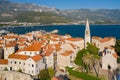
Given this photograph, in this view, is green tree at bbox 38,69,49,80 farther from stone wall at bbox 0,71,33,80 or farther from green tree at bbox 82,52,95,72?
green tree at bbox 82,52,95,72

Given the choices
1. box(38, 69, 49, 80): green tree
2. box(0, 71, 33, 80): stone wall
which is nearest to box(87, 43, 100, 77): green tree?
box(38, 69, 49, 80): green tree

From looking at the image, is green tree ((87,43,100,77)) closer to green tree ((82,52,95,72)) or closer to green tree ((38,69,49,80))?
green tree ((82,52,95,72))

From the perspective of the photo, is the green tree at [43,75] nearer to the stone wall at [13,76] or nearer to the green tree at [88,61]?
the stone wall at [13,76]

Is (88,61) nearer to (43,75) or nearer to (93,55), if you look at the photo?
(93,55)

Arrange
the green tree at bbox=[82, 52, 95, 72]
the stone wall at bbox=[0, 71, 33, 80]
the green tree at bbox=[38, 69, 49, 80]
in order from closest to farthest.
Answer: the stone wall at bbox=[0, 71, 33, 80] < the green tree at bbox=[38, 69, 49, 80] < the green tree at bbox=[82, 52, 95, 72]

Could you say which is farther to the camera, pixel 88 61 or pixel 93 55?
pixel 93 55

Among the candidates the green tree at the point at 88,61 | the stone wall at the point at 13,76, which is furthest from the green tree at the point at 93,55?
the stone wall at the point at 13,76


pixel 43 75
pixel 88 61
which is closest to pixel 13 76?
pixel 43 75

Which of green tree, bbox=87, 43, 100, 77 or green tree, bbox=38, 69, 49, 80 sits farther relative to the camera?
green tree, bbox=87, 43, 100, 77

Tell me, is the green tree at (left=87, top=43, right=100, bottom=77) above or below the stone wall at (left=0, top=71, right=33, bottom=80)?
above

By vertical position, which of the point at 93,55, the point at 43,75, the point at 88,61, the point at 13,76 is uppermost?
the point at 93,55

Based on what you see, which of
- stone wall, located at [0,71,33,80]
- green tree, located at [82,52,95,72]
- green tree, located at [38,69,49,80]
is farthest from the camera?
green tree, located at [82,52,95,72]

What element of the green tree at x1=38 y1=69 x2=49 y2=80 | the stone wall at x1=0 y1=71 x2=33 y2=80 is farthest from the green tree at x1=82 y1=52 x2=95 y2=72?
the stone wall at x1=0 y1=71 x2=33 y2=80
